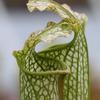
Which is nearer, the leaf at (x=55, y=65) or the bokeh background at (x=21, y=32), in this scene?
the leaf at (x=55, y=65)

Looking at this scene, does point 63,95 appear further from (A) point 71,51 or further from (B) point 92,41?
(B) point 92,41

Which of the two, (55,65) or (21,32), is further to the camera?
(21,32)

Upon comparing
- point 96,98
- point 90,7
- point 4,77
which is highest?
point 90,7

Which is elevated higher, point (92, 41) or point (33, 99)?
point (92, 41)

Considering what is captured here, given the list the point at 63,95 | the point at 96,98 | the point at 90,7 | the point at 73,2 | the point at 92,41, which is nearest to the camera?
the point at 63,95

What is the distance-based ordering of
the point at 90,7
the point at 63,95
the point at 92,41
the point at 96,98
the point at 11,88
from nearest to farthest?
1. the point at 63,95
2. the point at 96,98
3. the point at 11,88
4. the point at 92,41
5. the point at 90,7

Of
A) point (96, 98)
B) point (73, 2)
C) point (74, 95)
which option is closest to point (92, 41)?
point (73, 2)

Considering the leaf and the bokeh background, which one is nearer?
the leaf

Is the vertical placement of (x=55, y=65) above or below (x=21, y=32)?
below
